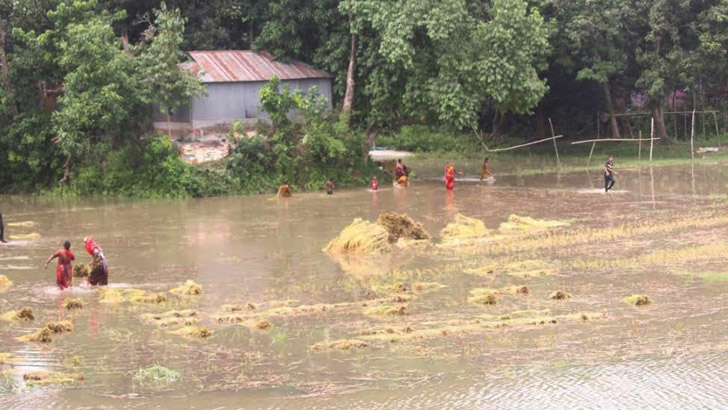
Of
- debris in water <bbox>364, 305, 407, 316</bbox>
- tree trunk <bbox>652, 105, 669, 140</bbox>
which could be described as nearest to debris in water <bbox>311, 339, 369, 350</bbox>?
debris in water <bbox>364, 305, 407, 316</bbox>

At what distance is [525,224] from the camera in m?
22.3

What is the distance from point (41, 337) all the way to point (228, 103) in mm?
19268

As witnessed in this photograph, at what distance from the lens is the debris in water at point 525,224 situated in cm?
2208

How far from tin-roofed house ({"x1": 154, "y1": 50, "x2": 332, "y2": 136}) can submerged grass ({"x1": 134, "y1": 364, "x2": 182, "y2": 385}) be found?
778 inches

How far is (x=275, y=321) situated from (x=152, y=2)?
2145cm

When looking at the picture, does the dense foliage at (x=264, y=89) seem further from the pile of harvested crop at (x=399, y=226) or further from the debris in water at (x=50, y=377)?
the debris in water at (x=50, y=377)

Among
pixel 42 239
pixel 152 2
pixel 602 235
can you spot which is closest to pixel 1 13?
pixel 152 2

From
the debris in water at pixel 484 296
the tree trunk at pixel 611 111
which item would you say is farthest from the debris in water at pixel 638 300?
the tree trunk at pixel 611 111

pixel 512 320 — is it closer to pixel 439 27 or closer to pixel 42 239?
pixel 42 239

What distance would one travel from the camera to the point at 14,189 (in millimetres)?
32438

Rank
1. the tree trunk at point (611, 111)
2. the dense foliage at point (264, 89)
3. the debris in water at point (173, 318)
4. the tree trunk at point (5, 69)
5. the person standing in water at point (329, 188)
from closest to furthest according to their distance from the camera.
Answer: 1. the debris in water at point (173, 318)
2. the dense foliage at point (264, 89)
3. the person standing in water at point (329, 188)
4. the tree trunk at point (5, 69)
5. the tree trunk at point (611, 111)

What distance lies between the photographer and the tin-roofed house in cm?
3156

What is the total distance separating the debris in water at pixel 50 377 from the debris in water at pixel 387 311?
4.44 meters

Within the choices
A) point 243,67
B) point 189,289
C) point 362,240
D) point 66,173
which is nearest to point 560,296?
point 362,240
